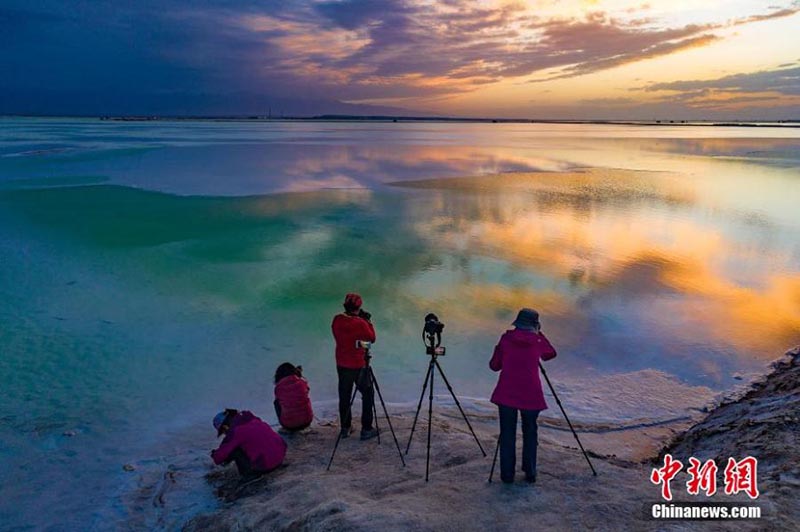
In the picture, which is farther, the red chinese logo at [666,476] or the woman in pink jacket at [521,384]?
the woman in pink jacket at [521,384]

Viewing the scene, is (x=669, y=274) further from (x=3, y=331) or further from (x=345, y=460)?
(x=3, y=331)

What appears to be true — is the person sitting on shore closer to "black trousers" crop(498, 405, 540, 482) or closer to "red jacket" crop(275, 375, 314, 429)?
"red jacket" crop(275, 375, 314, 429)

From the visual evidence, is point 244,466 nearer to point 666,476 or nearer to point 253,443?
point 253,443

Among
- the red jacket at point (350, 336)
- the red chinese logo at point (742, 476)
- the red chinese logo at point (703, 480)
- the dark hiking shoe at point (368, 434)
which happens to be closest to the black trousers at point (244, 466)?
the dark hiking shoe at point (368, 434)

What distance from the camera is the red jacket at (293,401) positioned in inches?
247

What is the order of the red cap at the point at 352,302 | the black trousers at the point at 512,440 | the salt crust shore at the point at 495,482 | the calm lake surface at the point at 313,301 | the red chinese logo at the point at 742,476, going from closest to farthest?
1. the salt crust shore at the point at 495,482
2. the red chinese logo at the point at 742,476
3. the black trousers at the point at 512,440
4. the red cap at the point at 352,302
5. the calm lake surface at the point at 313,301

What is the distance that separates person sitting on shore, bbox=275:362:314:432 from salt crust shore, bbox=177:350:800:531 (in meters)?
0.19

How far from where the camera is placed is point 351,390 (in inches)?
242

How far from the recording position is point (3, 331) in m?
9.16

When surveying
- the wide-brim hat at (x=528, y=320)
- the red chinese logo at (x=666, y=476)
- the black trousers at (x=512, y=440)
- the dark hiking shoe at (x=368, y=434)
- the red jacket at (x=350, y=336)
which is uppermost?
the wide-brim hat at (x=528, y=320)

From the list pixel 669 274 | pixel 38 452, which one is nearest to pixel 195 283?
pixel 38 452

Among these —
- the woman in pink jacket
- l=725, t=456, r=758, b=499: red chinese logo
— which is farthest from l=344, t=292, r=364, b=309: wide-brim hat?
l=725, t=456, r=758, b=499: red chinese logo

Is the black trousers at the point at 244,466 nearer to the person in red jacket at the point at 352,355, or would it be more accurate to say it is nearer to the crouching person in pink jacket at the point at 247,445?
the crouching person in pink jacket at the point at 247,445

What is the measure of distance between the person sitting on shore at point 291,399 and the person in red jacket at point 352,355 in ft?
1.67
